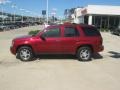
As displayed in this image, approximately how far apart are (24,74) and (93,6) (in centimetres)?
4175

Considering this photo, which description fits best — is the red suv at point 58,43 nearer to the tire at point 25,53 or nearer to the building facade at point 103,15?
the tire at point 25,53

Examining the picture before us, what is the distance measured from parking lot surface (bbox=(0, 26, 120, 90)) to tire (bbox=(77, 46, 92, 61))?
27 cm

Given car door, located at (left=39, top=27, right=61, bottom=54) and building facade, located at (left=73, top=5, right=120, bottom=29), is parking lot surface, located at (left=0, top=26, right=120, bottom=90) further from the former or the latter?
building facade, located at (left=73, top=5, right=120, bottom=29)

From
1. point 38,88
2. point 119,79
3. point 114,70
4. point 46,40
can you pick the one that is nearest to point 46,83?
point 38,88

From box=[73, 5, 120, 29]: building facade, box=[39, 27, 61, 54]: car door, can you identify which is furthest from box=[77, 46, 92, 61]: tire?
box=[73, 5, 120, 29]: building facade

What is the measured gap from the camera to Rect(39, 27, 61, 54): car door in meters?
13.0

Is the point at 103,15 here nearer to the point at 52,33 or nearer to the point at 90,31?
the point at 90,31

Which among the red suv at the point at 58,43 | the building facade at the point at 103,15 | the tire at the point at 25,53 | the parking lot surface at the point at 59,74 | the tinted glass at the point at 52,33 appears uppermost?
the building facade at the point at 103,15

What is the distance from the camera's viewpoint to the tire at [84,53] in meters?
13.3

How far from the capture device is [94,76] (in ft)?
32.1

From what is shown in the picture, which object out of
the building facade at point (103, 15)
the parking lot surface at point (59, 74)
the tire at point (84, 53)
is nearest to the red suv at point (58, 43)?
the tire at point (84, 53)

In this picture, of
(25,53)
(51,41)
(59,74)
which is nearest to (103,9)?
(51,41)

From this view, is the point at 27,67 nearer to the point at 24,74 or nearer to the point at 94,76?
the point at 24,74

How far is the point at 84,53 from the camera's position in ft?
43.9
